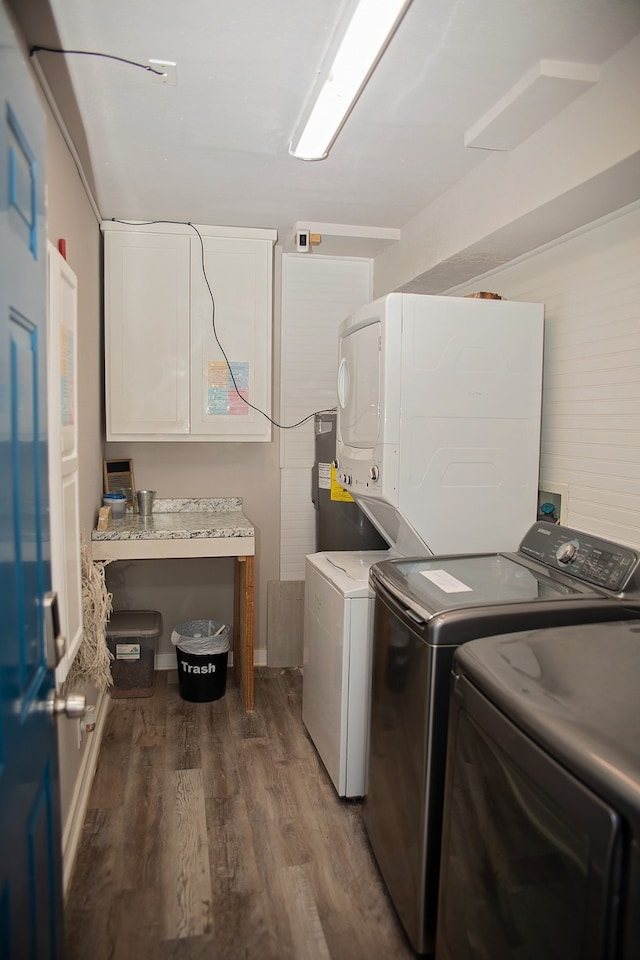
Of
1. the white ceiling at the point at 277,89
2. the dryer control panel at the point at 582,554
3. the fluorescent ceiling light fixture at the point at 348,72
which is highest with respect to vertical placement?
the white ceiling at the point at 277,89

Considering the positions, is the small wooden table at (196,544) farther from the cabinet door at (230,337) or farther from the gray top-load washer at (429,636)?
the gray top-load washer at (429,636)

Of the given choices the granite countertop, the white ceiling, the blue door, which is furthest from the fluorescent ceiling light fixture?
the granite countertop

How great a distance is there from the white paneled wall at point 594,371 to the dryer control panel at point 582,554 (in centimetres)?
11

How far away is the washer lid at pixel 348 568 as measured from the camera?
2.37 metres

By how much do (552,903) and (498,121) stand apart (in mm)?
2093

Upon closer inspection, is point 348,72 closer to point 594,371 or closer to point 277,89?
point 277,89

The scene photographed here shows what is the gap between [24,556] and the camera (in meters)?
0.98

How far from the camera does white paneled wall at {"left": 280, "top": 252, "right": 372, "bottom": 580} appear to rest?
3.79 meters

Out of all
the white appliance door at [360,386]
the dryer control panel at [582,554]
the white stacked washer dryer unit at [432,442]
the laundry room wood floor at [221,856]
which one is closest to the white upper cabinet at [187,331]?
the white appliance door at [360,386]

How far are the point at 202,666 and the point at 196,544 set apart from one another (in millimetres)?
645

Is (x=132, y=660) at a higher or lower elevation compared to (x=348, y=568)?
lower

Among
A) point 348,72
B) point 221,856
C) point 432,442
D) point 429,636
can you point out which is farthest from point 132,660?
point 348,72

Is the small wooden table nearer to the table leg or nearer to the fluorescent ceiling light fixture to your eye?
the table leg

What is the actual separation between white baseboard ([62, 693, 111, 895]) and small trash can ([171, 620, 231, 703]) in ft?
1.37
